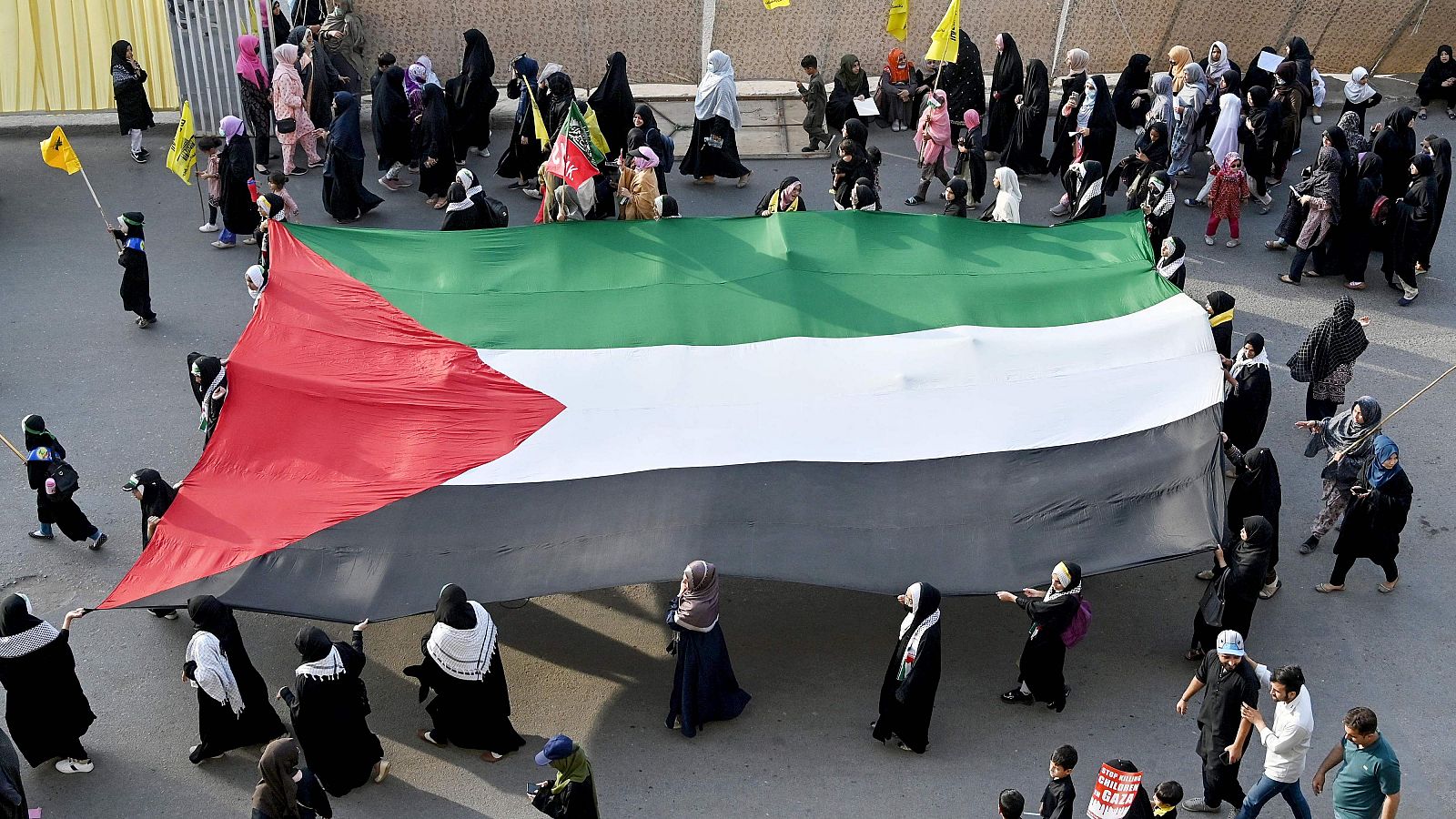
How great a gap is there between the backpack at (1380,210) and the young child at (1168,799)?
7.53 metres

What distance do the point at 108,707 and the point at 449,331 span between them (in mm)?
3252

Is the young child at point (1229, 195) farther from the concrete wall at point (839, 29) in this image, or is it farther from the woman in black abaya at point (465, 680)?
the woman in black abaya at point (465, 680)

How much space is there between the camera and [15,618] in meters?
7.33

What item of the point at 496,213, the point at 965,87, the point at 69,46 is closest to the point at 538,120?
the point at 496,213

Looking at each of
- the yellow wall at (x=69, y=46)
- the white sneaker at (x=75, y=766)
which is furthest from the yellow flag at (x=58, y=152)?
the white sneaker at (x=75, y=766)

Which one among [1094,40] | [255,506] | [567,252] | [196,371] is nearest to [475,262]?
[567,252]

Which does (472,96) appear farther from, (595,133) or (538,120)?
(595,133)

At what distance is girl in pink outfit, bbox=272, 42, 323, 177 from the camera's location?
45.9 feet

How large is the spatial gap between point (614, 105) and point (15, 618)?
852 cm

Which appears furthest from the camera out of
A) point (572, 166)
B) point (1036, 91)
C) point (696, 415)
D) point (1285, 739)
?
point (1036, 91)

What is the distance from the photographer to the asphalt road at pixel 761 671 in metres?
7.78

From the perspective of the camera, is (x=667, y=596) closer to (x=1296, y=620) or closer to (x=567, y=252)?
(x=567, y=252)

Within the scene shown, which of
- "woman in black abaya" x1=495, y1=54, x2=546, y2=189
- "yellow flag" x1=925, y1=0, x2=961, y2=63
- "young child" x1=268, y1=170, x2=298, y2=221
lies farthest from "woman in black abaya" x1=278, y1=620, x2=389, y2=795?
"yellow flag" x1=925, y1=0, x2=961, y2=63

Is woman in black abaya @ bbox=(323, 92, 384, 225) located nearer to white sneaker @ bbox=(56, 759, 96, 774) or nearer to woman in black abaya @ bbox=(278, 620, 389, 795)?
woman in black abaya @ bbox=(278, 620, 389, 795)
